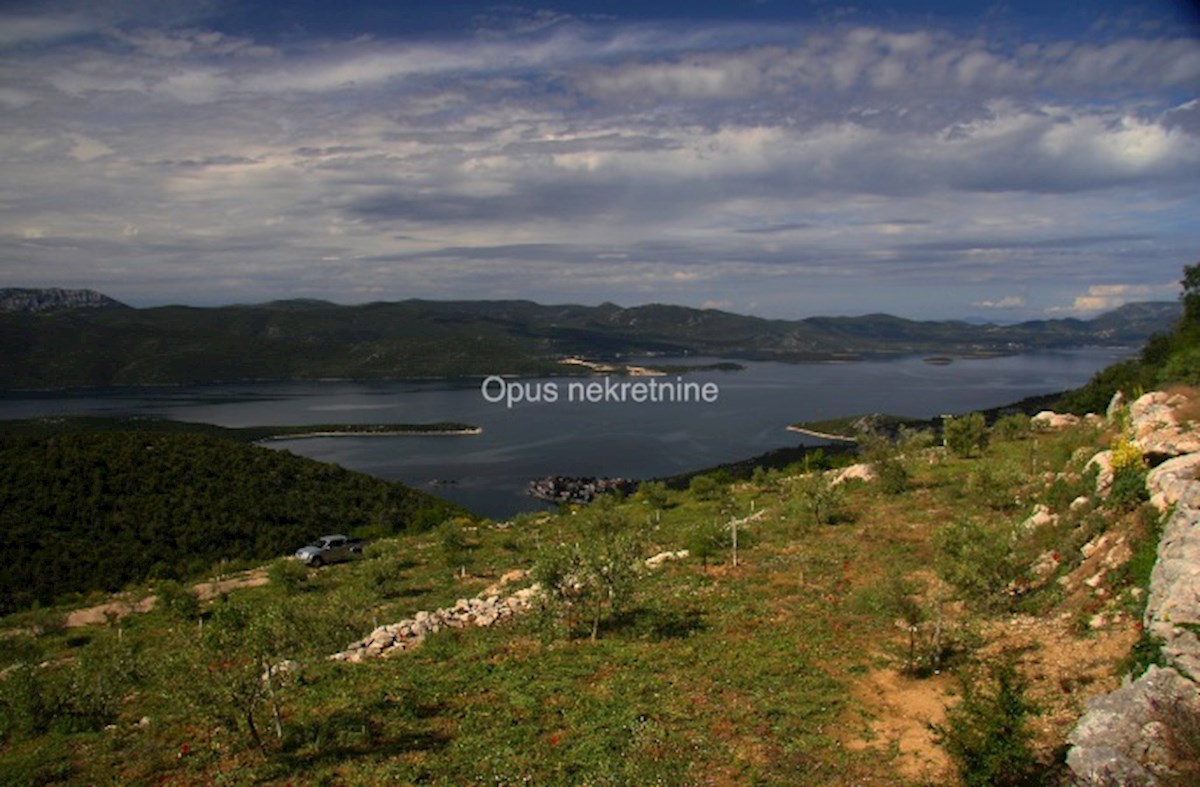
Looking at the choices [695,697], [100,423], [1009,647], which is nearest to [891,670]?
[1009,647]

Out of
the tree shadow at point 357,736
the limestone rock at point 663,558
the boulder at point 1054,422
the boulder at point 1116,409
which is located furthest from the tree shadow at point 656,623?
the boulder at point 1054,422

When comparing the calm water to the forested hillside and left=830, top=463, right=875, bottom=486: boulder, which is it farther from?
the forested hillside

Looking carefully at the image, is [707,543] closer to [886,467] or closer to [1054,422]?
[886,467]

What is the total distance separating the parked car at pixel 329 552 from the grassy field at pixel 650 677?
453 inches

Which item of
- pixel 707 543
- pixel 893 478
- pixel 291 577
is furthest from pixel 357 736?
pixel 893 478

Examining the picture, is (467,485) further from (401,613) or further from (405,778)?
(405,778)

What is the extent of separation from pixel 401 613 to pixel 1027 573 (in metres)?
18.7

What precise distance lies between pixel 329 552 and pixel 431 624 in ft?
66.0

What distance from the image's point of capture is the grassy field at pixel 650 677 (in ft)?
38.2

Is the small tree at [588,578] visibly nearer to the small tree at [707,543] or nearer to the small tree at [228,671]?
the small tree at [707,543]

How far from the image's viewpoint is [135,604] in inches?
1155

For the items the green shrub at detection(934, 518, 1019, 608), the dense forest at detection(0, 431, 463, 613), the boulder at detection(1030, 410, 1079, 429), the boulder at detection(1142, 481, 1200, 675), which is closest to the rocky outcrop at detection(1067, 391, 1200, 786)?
the boulder at detection(1142, 481, 1200, 675)

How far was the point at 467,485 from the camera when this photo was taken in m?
112

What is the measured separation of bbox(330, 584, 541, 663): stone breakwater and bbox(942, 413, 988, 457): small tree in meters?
28.7
